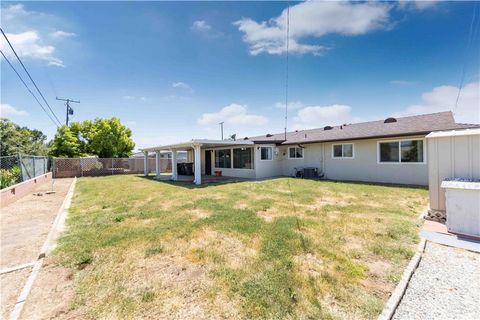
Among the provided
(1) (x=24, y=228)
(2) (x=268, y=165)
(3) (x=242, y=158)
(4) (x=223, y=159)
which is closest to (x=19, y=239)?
(1) (x=24, y=228)

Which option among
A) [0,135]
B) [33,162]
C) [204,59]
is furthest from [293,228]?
[0,135]

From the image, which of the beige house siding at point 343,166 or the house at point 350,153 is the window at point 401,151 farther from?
the beige house siding at point 343,166

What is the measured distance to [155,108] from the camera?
19766mm

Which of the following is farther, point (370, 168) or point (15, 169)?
point (370, 168)

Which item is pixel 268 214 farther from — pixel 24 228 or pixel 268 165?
pixel 268 165

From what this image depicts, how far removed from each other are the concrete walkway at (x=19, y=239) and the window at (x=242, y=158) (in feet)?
33.6

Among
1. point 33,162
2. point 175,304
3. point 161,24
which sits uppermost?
point 161,24

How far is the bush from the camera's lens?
919 cm

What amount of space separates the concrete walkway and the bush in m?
1.44

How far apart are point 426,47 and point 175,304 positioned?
14.7m

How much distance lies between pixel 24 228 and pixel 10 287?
3.37 meters

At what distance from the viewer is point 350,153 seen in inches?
521

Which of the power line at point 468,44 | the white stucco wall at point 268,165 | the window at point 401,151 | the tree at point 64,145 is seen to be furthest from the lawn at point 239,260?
the tree at point 64,145

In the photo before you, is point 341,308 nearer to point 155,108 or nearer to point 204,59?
point 204,59
